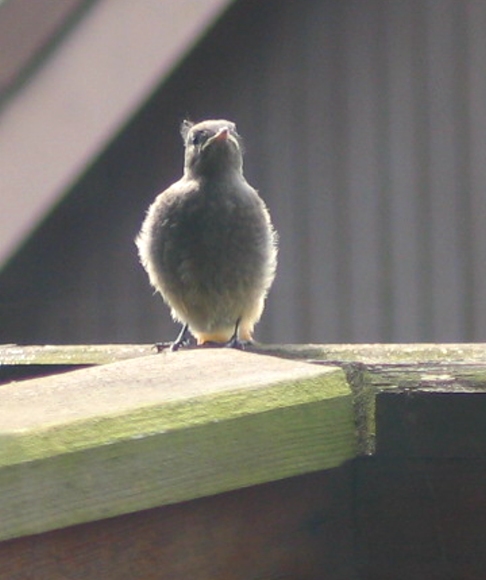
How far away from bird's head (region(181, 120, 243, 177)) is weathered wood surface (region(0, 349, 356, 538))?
264 centimetres

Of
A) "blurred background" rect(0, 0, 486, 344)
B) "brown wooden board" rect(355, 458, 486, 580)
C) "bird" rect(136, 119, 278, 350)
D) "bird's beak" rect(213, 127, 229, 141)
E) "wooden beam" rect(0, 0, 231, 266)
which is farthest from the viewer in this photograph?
"blurred background" rect(0, 0, 486, 344)

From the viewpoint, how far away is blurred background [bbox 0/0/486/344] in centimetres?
574

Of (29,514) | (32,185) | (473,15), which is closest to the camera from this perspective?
(29,514)

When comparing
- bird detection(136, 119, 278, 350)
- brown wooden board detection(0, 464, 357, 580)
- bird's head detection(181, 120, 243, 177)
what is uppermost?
bird's head detection(181, 120, 243, 177)

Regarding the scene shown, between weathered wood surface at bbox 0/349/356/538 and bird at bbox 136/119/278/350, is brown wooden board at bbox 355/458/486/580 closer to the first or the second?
weathered wood surface at bbox 0/349/356/538

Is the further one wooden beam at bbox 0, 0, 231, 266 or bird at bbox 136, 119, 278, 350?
wooden beam at bbox 0, 0, 231, 266

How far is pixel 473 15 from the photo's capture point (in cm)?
566

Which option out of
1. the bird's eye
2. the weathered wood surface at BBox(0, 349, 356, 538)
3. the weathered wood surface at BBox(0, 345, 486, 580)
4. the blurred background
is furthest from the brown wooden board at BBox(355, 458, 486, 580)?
the blurred background

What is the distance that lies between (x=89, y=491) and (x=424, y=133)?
181 inches

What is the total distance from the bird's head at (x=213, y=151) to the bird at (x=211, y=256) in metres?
0.05

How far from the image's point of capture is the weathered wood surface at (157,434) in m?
1.31

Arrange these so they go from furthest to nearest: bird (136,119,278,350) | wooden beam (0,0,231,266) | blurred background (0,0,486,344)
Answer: blurred background (0,0,486,344) → wooden beam (0,0,231,266) → bird (136,119,278,350)

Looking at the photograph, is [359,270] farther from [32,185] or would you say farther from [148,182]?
[32,185]

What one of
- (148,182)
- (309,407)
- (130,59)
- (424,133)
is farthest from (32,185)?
(309,407)
